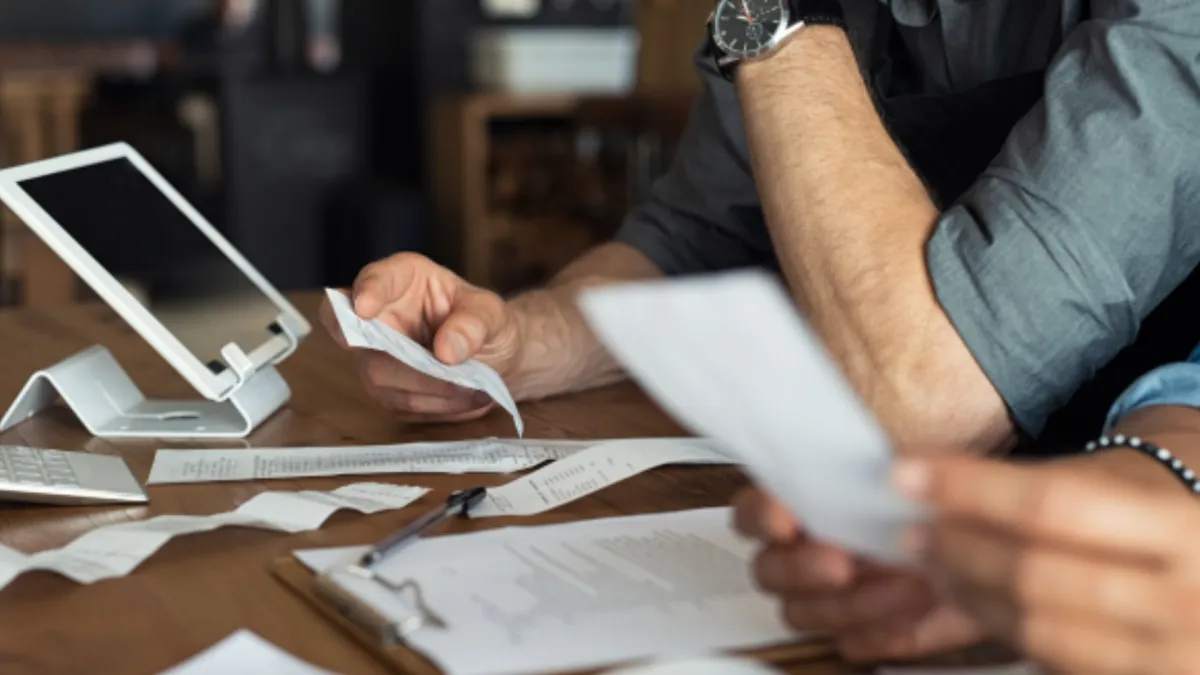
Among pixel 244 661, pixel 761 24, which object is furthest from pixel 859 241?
pixel 244 661

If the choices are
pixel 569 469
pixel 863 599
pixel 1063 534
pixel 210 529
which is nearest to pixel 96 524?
pixel 210 529

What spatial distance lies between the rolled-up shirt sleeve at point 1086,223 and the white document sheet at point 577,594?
20 centimetres

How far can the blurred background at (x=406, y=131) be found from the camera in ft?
11.6

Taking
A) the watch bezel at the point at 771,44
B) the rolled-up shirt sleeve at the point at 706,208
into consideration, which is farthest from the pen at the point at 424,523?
the rolled-up shirt sleeve at the point at 706,208

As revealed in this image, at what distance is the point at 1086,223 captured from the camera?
33.2 inches

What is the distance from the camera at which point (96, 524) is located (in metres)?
0.82

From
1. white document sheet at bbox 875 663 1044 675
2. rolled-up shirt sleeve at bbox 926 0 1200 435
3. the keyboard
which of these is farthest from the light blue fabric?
the keyboard

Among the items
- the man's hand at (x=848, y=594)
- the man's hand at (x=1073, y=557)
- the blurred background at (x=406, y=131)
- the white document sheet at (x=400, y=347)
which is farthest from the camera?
the blurred background at (x=406, y=131)

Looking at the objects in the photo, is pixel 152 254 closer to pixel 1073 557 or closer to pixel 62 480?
pixel 62 480

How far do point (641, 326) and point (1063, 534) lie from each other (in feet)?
0.51

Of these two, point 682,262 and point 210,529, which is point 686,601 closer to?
point 210,529

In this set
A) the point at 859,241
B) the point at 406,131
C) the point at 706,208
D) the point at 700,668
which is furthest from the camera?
the point at 406,131

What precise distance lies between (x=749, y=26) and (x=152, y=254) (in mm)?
556

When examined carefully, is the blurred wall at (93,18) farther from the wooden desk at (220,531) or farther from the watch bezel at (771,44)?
the watch bezel at (771,44)
